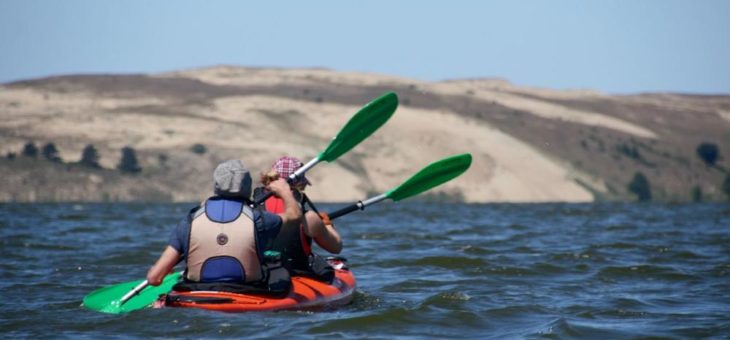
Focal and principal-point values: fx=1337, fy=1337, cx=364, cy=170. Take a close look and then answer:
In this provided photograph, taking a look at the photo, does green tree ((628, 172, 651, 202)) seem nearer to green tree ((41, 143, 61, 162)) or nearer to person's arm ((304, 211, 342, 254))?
green tree ((41, 143, 61, 162))

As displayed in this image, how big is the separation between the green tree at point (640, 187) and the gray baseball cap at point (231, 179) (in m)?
88.9

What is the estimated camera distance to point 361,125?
51.4 ft

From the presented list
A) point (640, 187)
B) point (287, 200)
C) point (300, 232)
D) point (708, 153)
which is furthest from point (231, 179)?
point (708, 153)

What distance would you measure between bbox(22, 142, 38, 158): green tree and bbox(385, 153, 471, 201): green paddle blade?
6998 centimetres

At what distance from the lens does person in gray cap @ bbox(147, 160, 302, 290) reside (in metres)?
11.5

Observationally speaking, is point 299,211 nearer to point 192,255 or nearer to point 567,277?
point 192,255

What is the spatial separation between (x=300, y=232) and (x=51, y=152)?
74.3m

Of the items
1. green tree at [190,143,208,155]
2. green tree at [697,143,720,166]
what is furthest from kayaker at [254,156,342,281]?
green tree at [697,143,720,166]

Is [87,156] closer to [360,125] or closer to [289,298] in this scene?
[360,125]

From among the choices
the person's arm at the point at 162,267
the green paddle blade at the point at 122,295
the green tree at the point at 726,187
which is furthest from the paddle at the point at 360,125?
the green tree at the point at 726,187

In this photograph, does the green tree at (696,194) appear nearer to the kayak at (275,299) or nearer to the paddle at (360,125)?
the paddle at (360,125)

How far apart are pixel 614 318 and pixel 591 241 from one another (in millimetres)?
13719

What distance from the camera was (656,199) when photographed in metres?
101

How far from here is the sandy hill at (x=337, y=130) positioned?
85.6 metres
